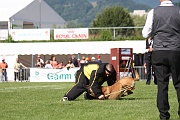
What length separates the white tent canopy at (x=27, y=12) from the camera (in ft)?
172

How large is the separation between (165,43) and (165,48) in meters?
0.08

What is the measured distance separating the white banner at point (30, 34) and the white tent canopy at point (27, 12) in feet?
22.5

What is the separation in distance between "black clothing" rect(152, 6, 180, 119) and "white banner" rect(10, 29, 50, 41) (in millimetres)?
34683

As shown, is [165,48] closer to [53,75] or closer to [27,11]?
[53,75]

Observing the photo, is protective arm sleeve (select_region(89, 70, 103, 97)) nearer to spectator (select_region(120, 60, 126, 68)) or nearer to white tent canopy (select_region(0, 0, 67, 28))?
spectator (select_region(120, 60, 126, 68))

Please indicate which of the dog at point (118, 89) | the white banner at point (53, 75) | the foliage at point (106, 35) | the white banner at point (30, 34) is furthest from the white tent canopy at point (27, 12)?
the dog at point (118, 89)

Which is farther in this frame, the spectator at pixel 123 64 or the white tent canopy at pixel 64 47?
the white tent canopy at pixel 64 47

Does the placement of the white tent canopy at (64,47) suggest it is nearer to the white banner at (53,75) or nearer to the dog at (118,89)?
the white banner at (53,75)

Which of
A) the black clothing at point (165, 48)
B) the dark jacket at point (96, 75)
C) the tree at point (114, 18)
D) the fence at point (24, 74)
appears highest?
the tree at point (114, 18)

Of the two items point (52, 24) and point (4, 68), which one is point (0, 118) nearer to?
point (4, 68)

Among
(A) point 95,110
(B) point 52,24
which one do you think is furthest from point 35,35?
(A) point 95,110

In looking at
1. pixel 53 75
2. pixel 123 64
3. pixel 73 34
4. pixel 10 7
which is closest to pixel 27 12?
pixel 10 7

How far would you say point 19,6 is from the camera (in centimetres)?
5516

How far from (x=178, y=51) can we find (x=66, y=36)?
34.1m
